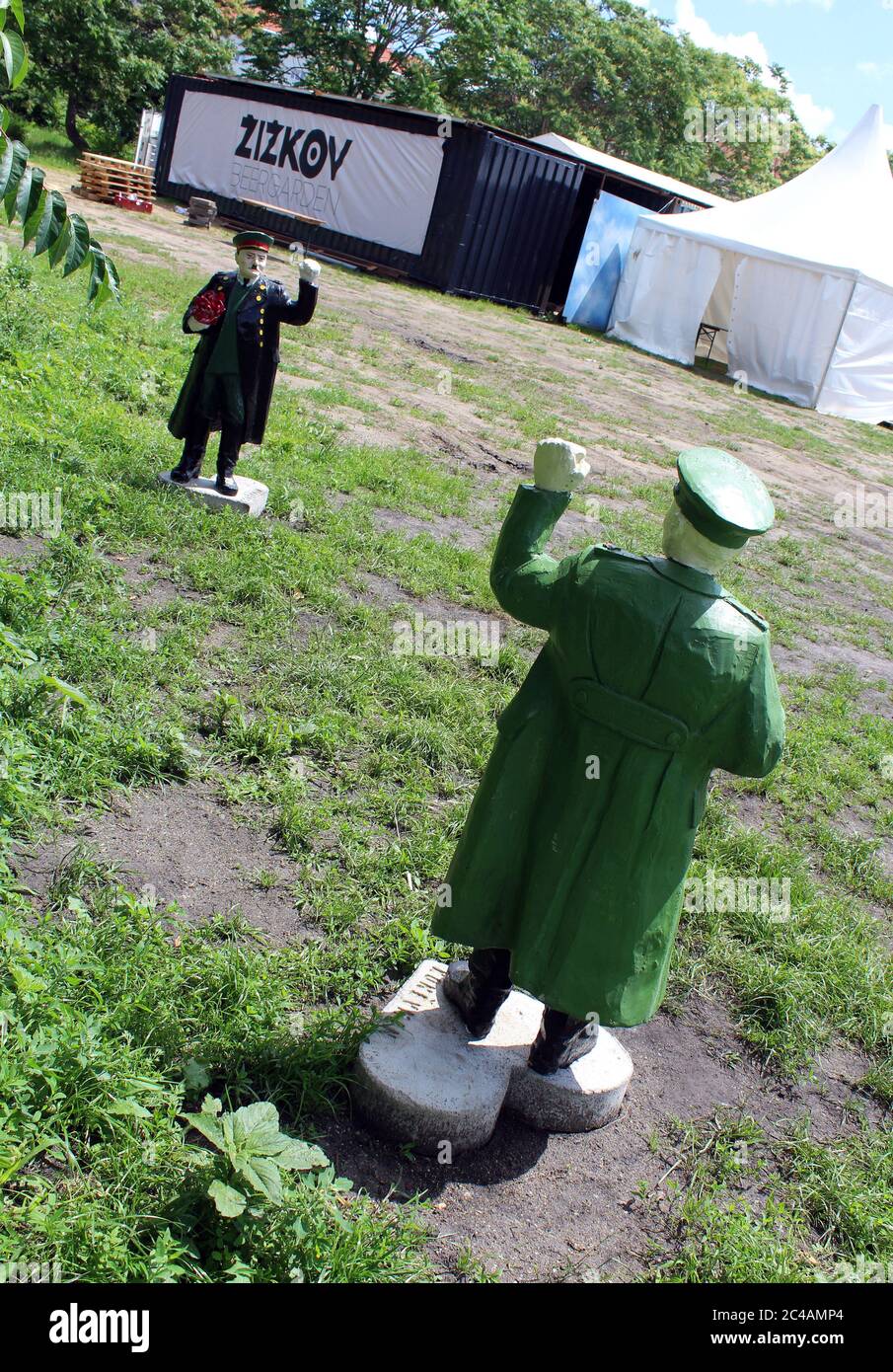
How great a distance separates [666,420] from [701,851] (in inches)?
413

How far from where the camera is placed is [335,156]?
21.0m

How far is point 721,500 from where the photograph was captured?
229cm

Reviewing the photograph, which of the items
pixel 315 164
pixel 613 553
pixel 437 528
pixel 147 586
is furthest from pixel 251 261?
pixel 315 164

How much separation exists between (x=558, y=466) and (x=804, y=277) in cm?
1777

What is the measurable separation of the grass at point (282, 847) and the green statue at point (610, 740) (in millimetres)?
660

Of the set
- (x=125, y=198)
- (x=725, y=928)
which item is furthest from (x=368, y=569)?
(x=125, y=198)

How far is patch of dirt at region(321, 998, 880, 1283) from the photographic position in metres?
2.54

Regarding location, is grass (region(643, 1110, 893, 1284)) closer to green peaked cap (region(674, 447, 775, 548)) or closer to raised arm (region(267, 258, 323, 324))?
green peaked cap (region(674, 447, 775, 548))

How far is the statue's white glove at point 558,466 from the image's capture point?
8.30ft

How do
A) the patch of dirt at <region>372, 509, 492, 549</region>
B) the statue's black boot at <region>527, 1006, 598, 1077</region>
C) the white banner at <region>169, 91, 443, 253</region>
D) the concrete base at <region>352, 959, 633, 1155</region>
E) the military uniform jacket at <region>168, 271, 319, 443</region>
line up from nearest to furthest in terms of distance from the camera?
the concrete base at <region>352, 959, 633, 1155</region> → the statue's black boot at <region>527, 1006, 598, 1077</region> → the military uniform jacket at <region>168, 271, 319, 443</region> → the patch of dirt at <region>372, 509, 492, 549</region> → the white banner at <region>169, 91, 443, 253</region>

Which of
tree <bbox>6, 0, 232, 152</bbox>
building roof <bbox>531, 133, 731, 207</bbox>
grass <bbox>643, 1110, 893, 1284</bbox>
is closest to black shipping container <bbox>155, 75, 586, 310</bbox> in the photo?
building roof <bbox>531, 133, 731, 207</bbox>

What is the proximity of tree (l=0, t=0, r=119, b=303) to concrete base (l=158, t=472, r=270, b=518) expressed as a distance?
3038mm

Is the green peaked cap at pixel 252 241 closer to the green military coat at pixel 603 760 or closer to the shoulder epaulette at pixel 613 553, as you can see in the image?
the green military coat at pixel 603 760

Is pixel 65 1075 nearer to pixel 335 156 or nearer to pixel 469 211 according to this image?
pixel 469 211
